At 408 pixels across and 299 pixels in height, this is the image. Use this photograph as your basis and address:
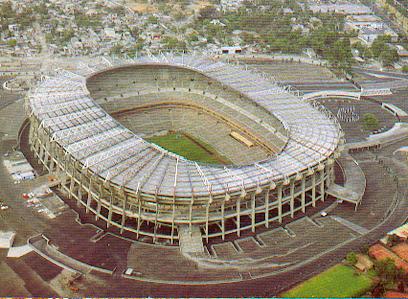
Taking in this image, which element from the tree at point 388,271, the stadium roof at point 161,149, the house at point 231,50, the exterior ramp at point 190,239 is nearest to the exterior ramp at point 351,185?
the stadium roof at point 161,149

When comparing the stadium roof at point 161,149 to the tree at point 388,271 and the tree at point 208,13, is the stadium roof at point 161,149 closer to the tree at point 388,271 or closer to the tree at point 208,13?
the tree at point 388,271

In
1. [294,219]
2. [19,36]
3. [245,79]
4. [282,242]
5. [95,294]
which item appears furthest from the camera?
[19,36]

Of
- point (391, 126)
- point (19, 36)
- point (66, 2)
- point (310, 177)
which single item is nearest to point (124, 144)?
point (310, 177)

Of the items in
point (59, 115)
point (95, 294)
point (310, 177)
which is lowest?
point (95, 294)

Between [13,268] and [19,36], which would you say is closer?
[13,268]

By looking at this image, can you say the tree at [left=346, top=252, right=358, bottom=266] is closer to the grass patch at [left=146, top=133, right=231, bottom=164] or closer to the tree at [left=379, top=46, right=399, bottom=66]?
the grass patch at [left=146, top=133, right=231, bottom=164]

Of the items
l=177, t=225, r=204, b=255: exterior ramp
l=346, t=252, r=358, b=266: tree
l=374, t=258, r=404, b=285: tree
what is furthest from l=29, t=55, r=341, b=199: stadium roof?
l=374, t=258, r=404, b=285: tree

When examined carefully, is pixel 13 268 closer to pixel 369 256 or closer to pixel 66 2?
pixel 369 256
